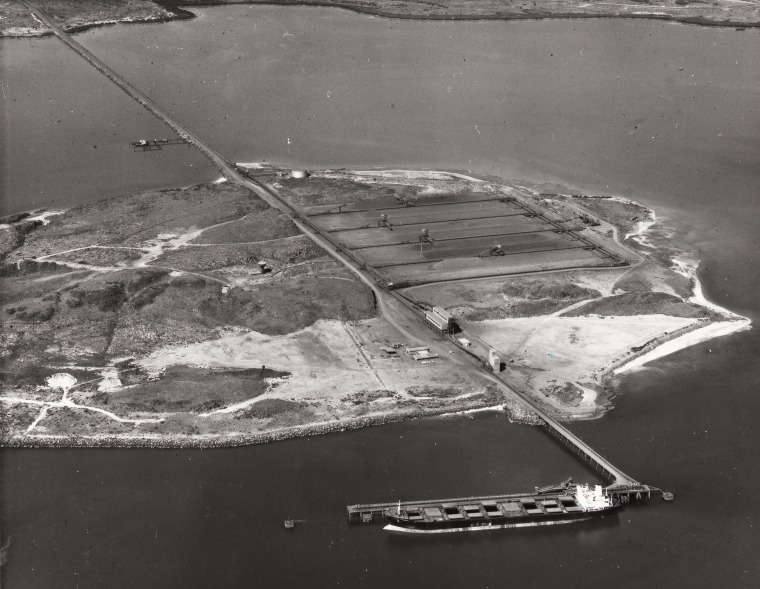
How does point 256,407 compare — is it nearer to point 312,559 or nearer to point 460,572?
point 312,559

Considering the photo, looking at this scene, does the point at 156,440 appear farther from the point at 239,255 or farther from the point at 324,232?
the point at 324,232

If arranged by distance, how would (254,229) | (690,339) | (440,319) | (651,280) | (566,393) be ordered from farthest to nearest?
(254,229) → (651,280) → (690,339) → (440,319) → (566,393)

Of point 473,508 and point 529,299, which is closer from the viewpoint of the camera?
point 473,508

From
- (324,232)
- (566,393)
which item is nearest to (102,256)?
(324,232)

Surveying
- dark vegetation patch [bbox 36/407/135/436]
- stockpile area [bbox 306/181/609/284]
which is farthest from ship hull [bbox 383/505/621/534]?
stockpile area [bbox 306/181/609/284]

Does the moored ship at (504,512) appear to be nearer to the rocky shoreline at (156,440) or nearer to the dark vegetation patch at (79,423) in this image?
the rocky shoreline at (156,440)

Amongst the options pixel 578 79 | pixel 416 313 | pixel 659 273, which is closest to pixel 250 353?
pixel 416 313

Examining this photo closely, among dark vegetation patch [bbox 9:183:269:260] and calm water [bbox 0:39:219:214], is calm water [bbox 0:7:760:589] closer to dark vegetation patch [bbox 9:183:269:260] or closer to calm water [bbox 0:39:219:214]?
calm water [bbox 0:39:219:214]
